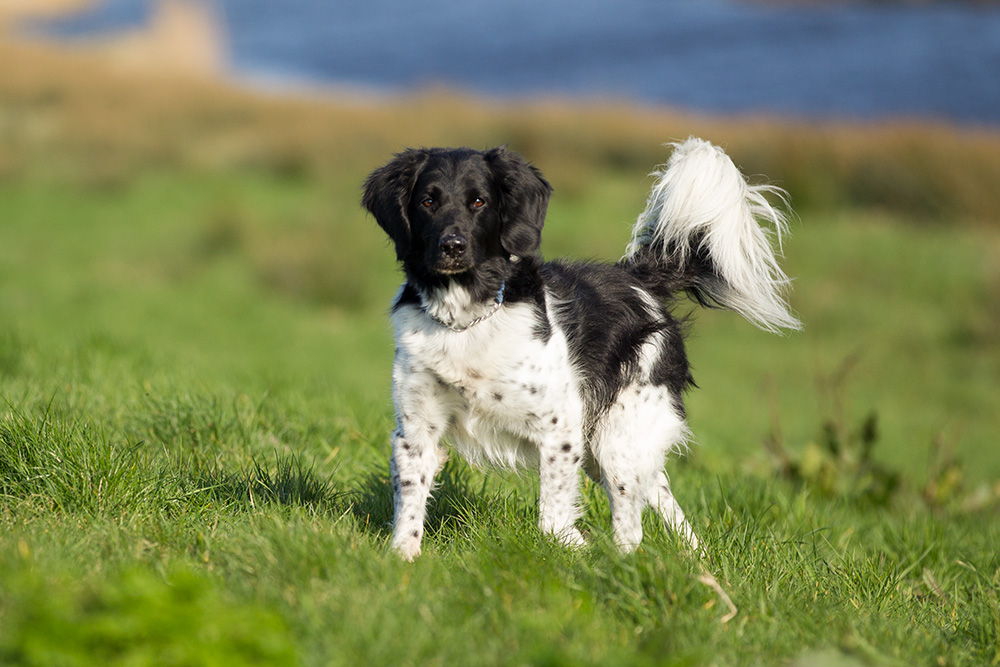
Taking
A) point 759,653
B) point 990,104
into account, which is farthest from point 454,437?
point 990,104

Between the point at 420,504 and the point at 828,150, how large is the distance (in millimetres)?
17409

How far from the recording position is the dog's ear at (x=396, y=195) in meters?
3.83

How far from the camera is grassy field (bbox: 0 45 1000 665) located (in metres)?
2.67

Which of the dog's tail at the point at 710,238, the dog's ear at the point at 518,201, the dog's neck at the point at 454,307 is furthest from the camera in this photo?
the dog's tail at the point at 710,238

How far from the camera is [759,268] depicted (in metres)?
4.47

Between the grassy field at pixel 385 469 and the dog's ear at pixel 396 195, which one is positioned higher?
the dog's ear at pixel 396 195

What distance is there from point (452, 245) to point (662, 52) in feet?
105

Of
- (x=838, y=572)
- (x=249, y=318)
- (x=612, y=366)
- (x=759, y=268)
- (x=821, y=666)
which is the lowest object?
(x=249, y=318)

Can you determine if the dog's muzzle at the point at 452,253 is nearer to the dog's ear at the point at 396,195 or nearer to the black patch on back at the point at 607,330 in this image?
the dog's ear at the point at 396,195

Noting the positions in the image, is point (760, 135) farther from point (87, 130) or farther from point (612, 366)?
point (612, 366)

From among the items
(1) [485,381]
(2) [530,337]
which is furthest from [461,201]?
(1) [485,381]

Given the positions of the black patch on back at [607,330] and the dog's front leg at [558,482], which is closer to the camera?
the dog's front leg at [558,482]

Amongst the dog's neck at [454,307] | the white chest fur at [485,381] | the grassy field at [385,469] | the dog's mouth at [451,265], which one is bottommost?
the grassy field at [385,469]

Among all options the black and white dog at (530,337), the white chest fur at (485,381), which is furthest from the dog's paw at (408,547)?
the white chest fur at (485,381)
